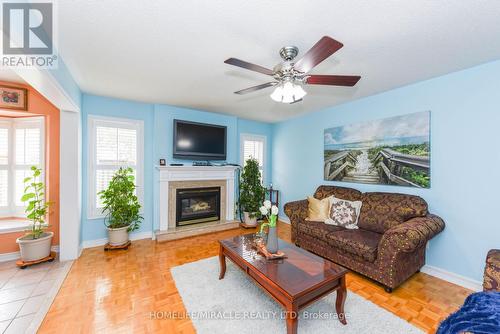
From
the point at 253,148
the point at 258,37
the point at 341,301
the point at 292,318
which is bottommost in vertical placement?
the point at 341,301

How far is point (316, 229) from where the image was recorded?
2.85m

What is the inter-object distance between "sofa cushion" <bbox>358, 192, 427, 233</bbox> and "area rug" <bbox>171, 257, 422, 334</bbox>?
3.34 feet

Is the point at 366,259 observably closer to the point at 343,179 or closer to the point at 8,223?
the point at 343,179

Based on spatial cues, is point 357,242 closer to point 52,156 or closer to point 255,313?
point 255,313

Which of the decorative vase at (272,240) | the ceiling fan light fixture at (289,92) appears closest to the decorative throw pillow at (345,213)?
the decorative vase at (272,240)

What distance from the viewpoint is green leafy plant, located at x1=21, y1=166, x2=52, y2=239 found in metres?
2.66

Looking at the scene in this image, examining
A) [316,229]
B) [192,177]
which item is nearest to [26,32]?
[192,177]

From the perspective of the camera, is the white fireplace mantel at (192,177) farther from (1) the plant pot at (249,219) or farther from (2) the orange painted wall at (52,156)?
(2) the orange painted wall at (52,156)

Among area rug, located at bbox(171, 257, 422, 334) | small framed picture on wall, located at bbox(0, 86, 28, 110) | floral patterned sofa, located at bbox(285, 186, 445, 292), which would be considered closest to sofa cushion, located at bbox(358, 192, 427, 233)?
floral patterned sofa, located at bbox(285, 186, 445, 292)

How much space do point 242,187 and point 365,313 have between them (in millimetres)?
3071

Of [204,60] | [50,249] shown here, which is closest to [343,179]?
[204,60]

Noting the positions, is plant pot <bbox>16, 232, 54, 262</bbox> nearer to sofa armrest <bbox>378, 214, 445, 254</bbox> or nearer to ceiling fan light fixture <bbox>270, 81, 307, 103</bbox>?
ceiling fan light fixture <bbox>270, 81, 307, 103</bbox>

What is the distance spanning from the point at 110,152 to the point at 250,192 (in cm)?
273

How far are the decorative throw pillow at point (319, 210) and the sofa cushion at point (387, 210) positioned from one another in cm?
48
